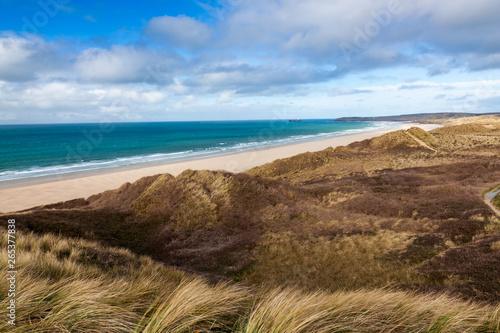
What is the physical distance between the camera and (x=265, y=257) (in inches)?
381

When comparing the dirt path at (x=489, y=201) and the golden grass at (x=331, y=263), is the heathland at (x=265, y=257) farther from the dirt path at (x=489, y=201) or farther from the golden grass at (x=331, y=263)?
the dirt path at (x=489, y=201)

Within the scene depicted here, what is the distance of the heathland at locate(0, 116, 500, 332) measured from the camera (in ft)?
10.9

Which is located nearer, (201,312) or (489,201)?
(201,312)

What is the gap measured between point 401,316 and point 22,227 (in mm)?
11127

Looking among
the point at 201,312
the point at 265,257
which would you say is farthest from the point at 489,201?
the point at 201,312

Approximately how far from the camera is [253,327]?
9.83 ft

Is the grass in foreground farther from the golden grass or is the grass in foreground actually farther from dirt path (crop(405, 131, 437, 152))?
dirt path (crop(405, 131, 437, 152))

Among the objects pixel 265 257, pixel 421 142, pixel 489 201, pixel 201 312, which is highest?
pixel 421 142

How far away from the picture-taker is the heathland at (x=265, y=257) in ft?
10.9

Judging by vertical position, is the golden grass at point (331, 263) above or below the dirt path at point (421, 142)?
below

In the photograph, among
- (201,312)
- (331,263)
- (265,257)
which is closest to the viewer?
(201,312)

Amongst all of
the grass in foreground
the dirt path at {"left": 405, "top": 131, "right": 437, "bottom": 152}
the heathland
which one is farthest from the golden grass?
the dirt path at {"left": 405, "top": 131, "right": 437, "bottom": 152}

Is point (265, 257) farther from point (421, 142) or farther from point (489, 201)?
point (421, 142)

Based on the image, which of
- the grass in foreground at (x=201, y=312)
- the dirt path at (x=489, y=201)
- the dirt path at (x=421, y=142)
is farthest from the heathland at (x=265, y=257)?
the dirt path at (x=421, y=142)
